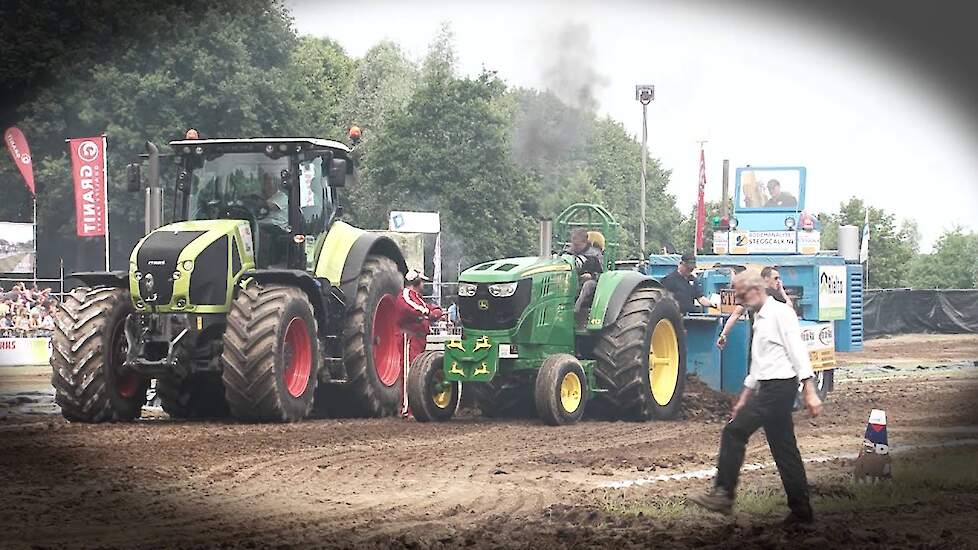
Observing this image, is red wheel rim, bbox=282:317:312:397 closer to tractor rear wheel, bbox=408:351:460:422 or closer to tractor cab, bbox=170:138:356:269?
tractor cab, bbox=170:138:356:269

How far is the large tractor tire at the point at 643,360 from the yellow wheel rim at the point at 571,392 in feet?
1.50

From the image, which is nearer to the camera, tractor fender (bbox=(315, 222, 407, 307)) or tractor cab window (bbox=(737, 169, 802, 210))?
tractor fender (bbox=(315, 222, 407, 307))

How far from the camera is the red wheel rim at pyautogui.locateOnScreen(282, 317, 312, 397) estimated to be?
13039 millimetres

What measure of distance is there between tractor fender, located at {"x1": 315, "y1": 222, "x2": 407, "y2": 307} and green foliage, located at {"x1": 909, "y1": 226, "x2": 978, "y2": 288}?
22.6 meters

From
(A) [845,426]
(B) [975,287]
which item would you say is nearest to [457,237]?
(A) [845,426]

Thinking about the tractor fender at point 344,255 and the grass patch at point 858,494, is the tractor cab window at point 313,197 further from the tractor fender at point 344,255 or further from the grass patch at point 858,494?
the grass patch at point 858,494

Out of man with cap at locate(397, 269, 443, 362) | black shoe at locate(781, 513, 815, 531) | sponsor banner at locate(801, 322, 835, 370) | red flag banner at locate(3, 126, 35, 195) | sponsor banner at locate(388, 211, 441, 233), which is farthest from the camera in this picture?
red flag banner at locate(3, 126, 35, 195)

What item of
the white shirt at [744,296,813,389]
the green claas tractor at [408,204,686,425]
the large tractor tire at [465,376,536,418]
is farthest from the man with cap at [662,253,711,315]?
the white shirt at [744,296,813,389]

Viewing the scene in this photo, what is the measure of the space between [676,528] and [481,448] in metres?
3.55

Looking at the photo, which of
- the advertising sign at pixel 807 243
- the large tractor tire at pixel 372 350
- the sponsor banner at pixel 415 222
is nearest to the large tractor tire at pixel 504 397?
the large tractor tire at pixel 372 350

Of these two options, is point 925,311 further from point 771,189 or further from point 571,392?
point 571,392

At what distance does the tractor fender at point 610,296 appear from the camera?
1351 centimetres

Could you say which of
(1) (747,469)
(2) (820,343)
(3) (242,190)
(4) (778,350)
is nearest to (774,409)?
(4) (778,350)

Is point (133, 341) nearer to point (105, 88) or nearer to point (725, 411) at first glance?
point (725, 411)
